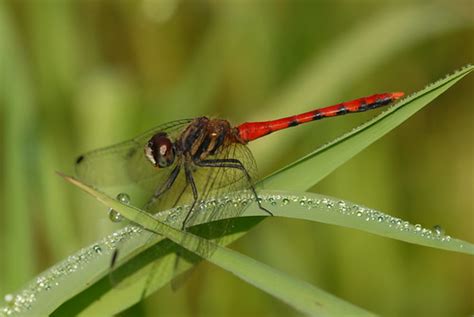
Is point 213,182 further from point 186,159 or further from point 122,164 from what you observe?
point 122,164

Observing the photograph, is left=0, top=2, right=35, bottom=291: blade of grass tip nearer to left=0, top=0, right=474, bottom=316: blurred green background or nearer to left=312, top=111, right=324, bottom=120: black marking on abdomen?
left=0, top=0, right=474, bottom=316: blurred green background

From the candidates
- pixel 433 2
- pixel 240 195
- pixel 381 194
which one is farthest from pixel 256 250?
pixel 433 2

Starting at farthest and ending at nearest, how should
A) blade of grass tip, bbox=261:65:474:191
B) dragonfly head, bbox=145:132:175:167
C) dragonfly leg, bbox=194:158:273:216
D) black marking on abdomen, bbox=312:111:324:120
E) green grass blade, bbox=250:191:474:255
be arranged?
1. black marking on abdomen, bbox=312:111:324:120
2. dragonfly head, bbox=145:132:175:167
3. dragonfly leg, bbox=194:158:273:216
4. blade of grass tip, bbox=261:65:474:191
5. green grass blade, bbox=250:191:474:255

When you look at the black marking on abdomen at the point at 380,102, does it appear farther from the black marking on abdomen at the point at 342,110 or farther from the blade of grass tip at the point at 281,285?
the blade of grass tip at the point at 281,285

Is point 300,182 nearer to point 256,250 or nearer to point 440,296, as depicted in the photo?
point 256,250

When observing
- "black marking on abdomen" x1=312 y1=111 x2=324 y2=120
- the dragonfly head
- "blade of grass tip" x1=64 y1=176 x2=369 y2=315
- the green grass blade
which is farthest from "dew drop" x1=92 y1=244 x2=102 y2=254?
"black marking on abdomen" x1=312 y1=111 x2=324 y2=120

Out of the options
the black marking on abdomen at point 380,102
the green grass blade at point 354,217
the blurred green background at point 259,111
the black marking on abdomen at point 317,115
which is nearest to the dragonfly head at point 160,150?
the blurred green background at point 259,111
